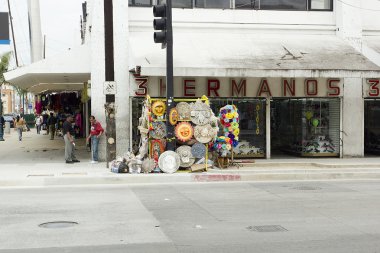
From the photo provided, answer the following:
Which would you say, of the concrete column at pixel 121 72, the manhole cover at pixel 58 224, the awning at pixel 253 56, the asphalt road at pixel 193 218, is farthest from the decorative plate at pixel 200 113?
the manhole cover at pixel 58 224

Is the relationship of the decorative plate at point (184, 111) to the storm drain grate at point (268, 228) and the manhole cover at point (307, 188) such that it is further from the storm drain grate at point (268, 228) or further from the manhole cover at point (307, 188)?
the storm drain grate at point (268, 228)

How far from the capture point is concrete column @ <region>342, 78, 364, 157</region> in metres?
19.7

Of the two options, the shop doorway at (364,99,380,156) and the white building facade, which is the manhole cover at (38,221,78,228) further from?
the shop doorway at (364,99,380,156)

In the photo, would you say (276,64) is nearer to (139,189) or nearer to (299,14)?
(299,14)

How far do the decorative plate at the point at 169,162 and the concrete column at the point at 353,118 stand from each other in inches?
287

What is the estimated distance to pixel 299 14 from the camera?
1994cm

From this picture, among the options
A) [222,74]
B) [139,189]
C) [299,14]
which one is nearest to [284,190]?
[139,189]

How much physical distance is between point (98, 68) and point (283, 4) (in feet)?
23.0

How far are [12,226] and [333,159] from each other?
13210 mm

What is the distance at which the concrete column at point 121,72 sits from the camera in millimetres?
18406

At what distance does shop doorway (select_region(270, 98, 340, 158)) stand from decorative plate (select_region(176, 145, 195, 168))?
517cm

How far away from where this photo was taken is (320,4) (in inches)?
798

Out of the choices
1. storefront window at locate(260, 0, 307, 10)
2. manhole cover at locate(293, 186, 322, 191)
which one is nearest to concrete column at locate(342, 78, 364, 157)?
storefront window at locate(260, 0, 307, 10)


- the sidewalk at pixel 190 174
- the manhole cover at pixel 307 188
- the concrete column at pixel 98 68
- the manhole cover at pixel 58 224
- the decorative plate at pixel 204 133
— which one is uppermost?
the concrete column at pixel 98 68
